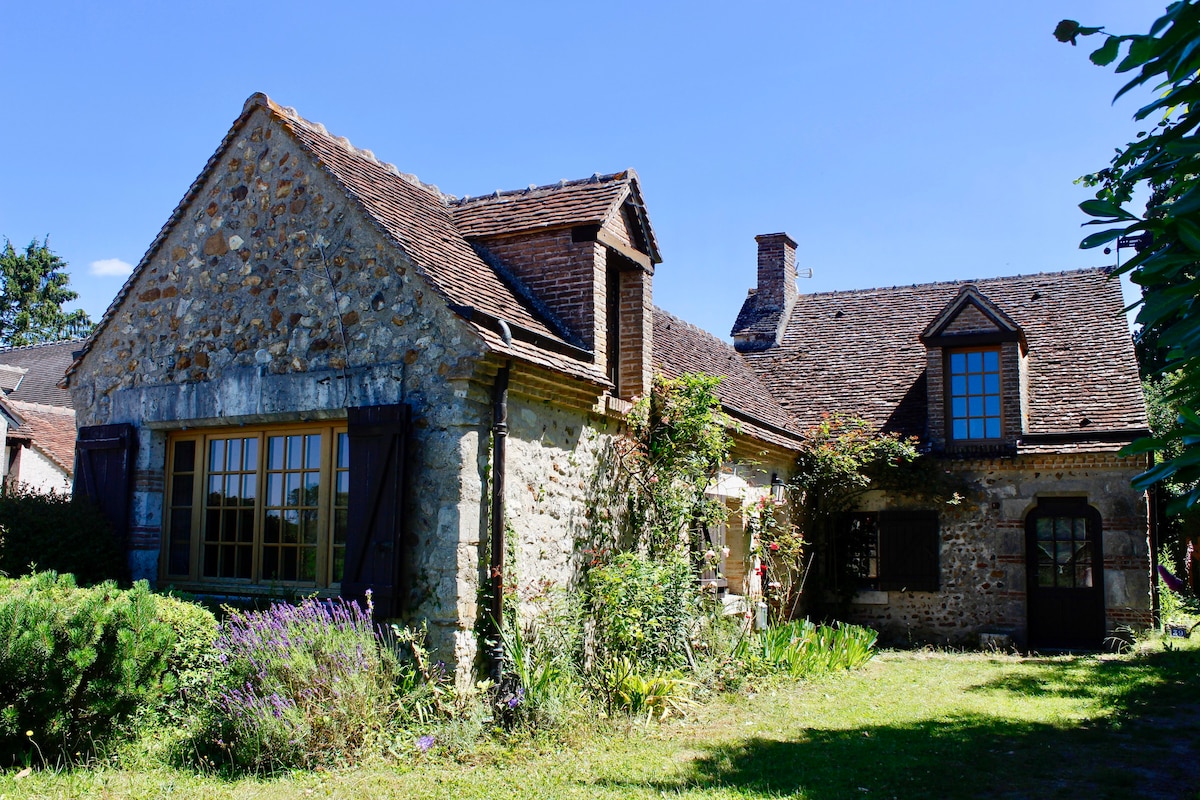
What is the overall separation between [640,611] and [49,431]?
1673 centimetres

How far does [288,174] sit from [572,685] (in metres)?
5.25

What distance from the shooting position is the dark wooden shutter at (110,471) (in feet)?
29.5

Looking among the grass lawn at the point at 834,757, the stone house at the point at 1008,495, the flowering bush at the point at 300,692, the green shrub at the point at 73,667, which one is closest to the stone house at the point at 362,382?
the flowering bush at the point at 300,692

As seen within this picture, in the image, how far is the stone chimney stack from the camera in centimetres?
1928

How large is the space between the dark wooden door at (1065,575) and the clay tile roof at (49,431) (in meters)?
17.0

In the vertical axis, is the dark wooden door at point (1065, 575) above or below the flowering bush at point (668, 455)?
below

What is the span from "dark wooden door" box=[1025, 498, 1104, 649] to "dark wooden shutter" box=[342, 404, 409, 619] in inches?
420

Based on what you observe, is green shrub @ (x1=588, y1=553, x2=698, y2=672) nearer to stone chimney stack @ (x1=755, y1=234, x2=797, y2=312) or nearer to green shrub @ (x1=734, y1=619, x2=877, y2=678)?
green shrub @ (x1=734, y1=619, x2=877, y2=678)

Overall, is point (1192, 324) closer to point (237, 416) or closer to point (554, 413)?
point (554, 413)

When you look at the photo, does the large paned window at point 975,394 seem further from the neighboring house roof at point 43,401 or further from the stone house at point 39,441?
the neighboring house roof at point 43,401

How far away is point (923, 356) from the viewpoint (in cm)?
1680

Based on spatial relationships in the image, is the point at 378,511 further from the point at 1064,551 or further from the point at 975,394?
the point at 1064,551

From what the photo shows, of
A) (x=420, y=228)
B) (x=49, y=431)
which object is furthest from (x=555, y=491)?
(x=49, y=431)

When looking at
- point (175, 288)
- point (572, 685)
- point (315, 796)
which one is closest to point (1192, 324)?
point (315, 796)
